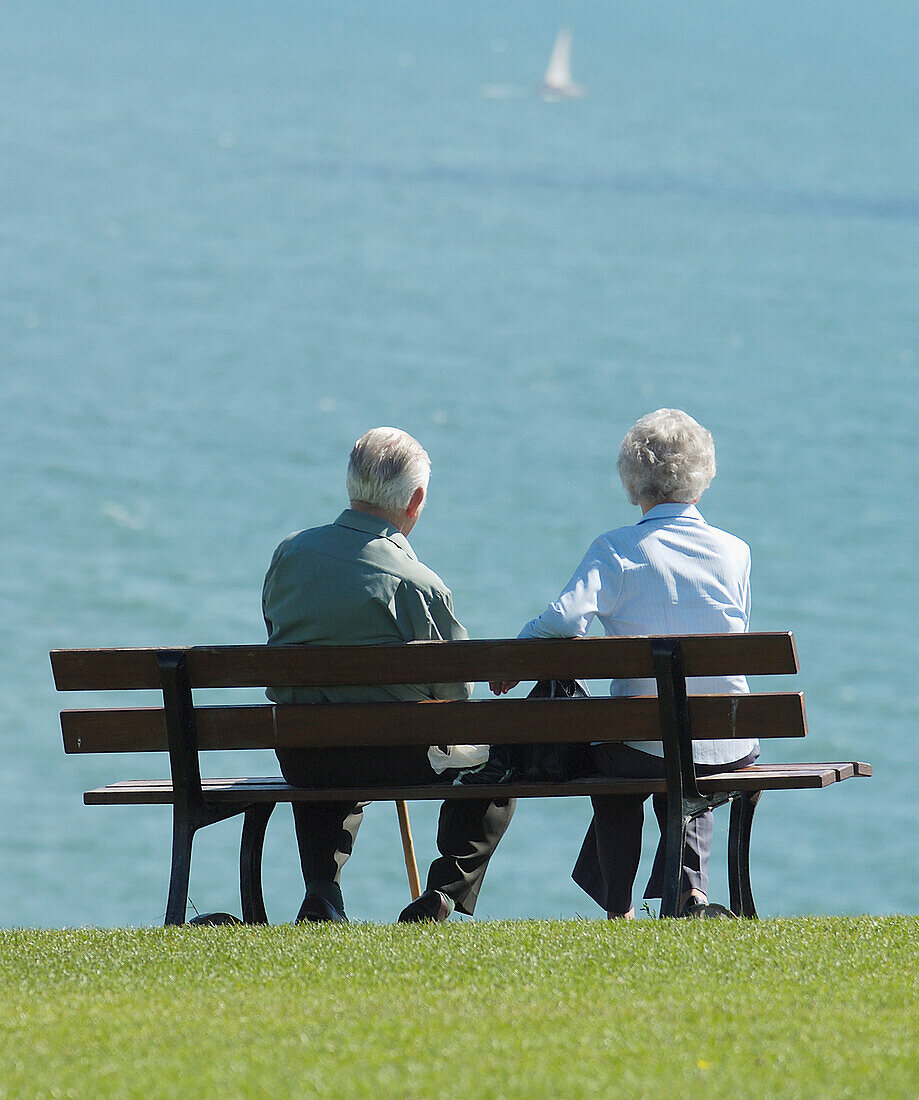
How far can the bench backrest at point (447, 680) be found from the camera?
439cm

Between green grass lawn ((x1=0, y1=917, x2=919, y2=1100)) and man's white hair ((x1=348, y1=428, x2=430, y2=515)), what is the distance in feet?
3.64

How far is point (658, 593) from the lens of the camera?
4.64 metres

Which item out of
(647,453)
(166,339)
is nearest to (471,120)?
(166,339)

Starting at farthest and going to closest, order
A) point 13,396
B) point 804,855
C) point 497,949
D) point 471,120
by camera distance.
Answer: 1. point 471,120
2. point 13,396
3. point 804,855
4. point 497,949

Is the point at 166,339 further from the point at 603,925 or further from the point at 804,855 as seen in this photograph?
the point at 603,925

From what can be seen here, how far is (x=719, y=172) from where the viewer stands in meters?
35.2

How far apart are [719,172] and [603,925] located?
1268 inches

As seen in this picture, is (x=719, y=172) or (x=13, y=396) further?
(x=719, y=172)

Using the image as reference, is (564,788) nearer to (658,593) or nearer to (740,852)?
(658,593)

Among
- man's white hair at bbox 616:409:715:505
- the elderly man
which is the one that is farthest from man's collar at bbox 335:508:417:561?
man's white hair at bbox 616:409:715:505

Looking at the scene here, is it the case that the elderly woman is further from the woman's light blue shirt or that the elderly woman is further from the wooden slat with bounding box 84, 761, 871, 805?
the wooden slat with bounding box 84, 761, 871, 805

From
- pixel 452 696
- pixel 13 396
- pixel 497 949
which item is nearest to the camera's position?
pixel 497 949

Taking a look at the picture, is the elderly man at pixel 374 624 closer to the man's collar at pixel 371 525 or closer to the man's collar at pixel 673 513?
the man's collar at pixel 371 525

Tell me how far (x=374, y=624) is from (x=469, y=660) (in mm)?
326
